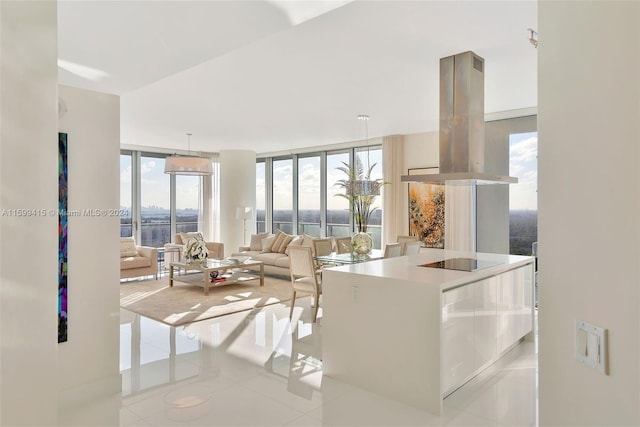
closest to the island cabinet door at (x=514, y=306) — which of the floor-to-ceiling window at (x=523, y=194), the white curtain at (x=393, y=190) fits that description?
the floor-to-ceiling window at (x=523, y=194)

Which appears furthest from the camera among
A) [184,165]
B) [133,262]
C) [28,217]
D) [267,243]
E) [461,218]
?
[267,243]

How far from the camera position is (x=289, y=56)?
3.93m

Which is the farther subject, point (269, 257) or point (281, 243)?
point (281, 243)

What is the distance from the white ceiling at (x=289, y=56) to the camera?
8.27 ft

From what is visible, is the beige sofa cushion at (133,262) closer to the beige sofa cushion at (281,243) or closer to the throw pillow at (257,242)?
the throw pillow at (257,242)

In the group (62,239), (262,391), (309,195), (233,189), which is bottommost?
(262,391)

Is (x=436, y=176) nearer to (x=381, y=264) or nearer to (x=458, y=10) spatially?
(x=381, y=264)

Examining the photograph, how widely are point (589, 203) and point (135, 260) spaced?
801cm

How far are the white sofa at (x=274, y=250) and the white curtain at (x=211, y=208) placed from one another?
1508 millimetres

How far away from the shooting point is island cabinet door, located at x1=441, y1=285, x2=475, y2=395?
9.59 feet

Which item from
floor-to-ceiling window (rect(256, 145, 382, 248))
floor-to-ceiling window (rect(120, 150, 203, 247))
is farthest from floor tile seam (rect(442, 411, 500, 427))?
floor-to-ceiling window (rect(120, 150, 203, 247))

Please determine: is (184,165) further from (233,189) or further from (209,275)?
(233,189)

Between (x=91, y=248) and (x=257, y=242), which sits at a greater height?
(x=91, y=248)

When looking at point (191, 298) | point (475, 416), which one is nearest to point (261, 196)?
point (191, 298)
